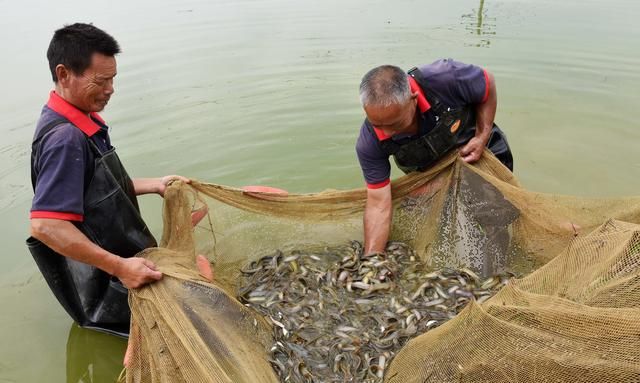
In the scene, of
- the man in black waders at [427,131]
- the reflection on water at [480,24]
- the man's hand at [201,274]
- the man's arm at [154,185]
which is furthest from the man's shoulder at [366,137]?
the reflection on water at [480,24]

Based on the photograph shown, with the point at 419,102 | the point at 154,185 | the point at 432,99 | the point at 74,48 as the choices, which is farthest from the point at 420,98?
the point at 74,48

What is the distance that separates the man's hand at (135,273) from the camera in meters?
3.49

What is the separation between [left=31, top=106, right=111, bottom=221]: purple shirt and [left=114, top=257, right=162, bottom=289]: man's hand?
1.52ft

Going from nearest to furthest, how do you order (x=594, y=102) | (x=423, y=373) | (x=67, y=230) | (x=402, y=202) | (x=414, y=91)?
(x=423, y=373), (x=67, y=230), (x=414, y=91), (x=402, y=202), (x=594, y=102)

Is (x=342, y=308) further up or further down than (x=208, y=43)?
further down

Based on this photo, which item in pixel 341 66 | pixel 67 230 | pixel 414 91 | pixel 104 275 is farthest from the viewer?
pixel 341 66

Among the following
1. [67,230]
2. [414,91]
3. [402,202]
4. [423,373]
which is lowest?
[423,373]

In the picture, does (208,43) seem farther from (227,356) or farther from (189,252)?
(227,356)

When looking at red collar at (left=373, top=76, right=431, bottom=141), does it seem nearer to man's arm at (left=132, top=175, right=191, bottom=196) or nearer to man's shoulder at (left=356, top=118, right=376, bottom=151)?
man's shoulder at (left=356, top=118, right=376, bottom=151)

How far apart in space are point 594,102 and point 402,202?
6494 millimetres

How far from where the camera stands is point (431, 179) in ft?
15.6

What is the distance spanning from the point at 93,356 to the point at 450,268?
360cm

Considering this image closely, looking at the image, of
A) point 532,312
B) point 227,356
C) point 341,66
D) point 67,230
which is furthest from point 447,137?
point 341,66

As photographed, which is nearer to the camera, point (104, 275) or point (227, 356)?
point (227, 356)
